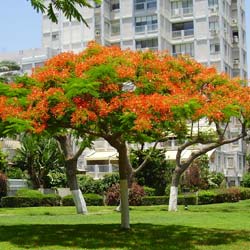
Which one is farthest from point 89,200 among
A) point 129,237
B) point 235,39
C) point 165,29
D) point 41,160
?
point 235,39

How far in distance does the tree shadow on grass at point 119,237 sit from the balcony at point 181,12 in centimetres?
5266

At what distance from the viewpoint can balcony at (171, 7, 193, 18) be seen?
66.2m

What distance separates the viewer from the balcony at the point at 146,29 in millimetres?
65250

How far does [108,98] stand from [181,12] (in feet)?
186

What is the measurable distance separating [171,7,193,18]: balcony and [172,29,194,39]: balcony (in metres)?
2.00

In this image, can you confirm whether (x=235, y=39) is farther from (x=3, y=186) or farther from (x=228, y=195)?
(x=3, y=186)

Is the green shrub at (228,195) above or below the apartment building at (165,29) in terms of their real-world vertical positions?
below

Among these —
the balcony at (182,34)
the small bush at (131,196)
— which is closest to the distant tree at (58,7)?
the small bush at (131,196)

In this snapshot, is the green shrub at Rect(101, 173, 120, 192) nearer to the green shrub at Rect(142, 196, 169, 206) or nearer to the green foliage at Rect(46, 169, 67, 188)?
the green foliage at Rect(46, 169, 67, 188)

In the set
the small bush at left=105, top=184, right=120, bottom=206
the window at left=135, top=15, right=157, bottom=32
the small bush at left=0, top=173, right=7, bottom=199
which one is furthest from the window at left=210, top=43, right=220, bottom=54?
the small bush at left=0, top=173, right=7, bottom=199

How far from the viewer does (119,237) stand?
1380cm

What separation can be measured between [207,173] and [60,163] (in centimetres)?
1243

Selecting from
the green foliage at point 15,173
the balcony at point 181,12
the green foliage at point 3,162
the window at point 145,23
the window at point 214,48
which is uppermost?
the balcony at point 181,12

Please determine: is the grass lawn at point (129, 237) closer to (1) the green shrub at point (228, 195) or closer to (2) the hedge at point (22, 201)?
(2) the hedge at point (22, 201)
